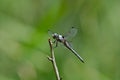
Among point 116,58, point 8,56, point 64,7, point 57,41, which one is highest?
point 64,7

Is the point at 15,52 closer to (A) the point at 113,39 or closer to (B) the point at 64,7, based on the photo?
(B) the point at 64,7

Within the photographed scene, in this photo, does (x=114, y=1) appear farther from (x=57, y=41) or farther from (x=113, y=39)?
(x=57, y=41)

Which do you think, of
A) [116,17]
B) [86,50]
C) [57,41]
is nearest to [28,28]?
[86,50]

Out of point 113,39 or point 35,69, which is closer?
point 35,69

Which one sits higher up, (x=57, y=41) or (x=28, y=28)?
(x=28, y=28)

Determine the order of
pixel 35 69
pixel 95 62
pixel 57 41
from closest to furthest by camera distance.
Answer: pixel 57 41 < pixel 35 69 < pixel 95 62

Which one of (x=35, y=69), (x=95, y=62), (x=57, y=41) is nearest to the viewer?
(x=57, y=41)

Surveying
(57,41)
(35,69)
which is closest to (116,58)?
(35,69)
